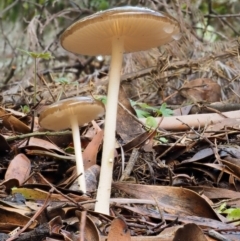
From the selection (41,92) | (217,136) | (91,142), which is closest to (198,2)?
(41,92)

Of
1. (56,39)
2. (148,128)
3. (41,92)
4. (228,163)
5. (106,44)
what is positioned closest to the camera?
(106,44)

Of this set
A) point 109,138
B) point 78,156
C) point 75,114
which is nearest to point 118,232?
point 109,138

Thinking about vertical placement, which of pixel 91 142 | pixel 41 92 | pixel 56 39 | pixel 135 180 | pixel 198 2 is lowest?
pixel 135 180

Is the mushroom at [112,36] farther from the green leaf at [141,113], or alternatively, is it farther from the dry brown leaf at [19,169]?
the green leaf at [141,113]

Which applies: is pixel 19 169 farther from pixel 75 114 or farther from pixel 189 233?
pixel 189 233

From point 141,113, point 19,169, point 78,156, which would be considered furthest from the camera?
point 141,113

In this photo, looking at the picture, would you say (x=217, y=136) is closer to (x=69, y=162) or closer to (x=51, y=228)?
(x=69, y=162)
